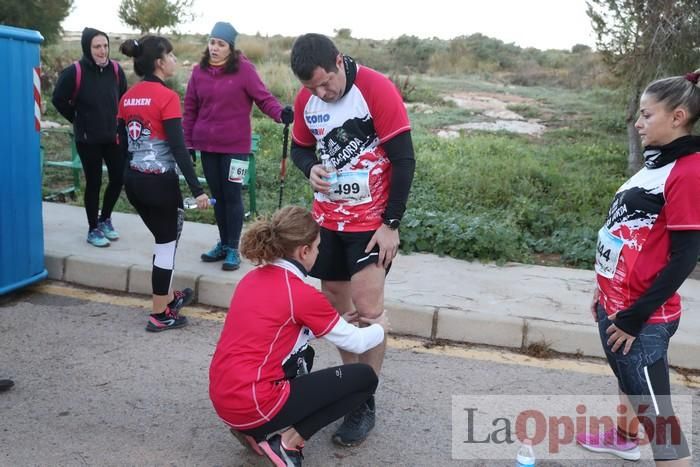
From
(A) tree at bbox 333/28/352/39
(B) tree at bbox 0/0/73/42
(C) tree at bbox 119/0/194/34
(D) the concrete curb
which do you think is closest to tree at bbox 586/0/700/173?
(D) the concrete curb

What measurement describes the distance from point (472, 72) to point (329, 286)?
28.5 metres

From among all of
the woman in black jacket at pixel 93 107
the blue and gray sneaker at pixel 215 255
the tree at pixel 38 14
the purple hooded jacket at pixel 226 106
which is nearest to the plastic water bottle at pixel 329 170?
the purple hooded jacket at pixel 226 106

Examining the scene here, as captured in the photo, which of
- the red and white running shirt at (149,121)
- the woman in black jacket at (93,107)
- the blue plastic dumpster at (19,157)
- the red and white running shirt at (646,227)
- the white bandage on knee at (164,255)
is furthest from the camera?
the woman in black jacket at (93,107)

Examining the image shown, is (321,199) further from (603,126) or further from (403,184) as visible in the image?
(603,126)

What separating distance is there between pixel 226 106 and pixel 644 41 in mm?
6001

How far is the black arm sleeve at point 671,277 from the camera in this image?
262 centimetres

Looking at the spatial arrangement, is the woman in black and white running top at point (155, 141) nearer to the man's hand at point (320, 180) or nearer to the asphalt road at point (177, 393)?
the asphalt road at point (177, 393)

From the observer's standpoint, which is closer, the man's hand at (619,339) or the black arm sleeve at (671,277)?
the black arm sleeve at (671,277)

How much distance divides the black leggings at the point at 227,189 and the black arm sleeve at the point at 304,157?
2128 mm

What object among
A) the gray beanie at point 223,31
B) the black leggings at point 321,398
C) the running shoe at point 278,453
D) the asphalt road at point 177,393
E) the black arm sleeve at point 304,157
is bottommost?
the asphalt road at point 177,393

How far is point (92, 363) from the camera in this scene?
4312mm

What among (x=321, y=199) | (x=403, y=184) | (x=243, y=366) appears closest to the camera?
(x=243, y=366)

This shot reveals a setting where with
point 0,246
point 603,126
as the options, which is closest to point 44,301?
point 0,246

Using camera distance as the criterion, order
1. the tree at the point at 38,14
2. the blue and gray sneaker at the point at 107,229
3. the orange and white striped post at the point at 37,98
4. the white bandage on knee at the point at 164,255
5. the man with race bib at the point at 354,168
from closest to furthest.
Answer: the man with race bib at the point at 354,168 → the white bandage on knee at the point at 164,255 → the orange and white striped post at the point at 37,98 → the blue and gray sneaker at the point at 107,229 → the tree at the point at 38,14
